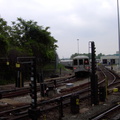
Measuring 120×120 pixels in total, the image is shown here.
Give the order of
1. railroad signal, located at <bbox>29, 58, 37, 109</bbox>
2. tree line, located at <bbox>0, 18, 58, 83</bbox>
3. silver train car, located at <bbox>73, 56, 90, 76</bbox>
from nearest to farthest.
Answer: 1. railroad signal, located at <bbox>29, 58, 37, 109</bbox>
2. silver train car, located at <bbox>73, 56, 90, 76</bbox>
3. tree line, located at <bbox>0, 18, 58, 83</bbox>

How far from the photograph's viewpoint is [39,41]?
30703 mm

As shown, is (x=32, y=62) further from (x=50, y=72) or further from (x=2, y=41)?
(x=50, y=72)

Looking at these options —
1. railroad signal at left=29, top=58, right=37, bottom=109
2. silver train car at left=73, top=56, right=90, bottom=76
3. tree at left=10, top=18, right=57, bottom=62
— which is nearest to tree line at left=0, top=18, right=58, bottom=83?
tree at left=10, top=18, right=57, bottom=62

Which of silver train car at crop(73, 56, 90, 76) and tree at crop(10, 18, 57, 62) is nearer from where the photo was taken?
silver train car at crop(73, 56, 90, 76)

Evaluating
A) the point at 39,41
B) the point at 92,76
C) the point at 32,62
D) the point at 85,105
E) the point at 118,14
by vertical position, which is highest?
the point at 118,14

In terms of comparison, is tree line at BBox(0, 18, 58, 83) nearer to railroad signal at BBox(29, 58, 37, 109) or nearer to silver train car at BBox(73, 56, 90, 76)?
silver train car at BBox(73, 56, 90, 76)

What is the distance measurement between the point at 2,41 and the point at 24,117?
14377mm

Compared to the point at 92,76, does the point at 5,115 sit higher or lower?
lower

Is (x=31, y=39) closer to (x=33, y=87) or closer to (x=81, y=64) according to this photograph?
(x=81, y=64)

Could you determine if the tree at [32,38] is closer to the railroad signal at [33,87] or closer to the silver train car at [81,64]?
the silver train car at [81,64]

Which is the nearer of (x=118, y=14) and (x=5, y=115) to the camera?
(x=5, y=115)

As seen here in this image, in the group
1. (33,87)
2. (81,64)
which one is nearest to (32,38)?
(81,64)

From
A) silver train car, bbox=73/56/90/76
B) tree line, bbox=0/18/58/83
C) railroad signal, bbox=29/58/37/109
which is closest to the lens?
railroad signal, bbox=29/58/37/109

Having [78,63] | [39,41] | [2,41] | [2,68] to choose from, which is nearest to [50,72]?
[39,41]
